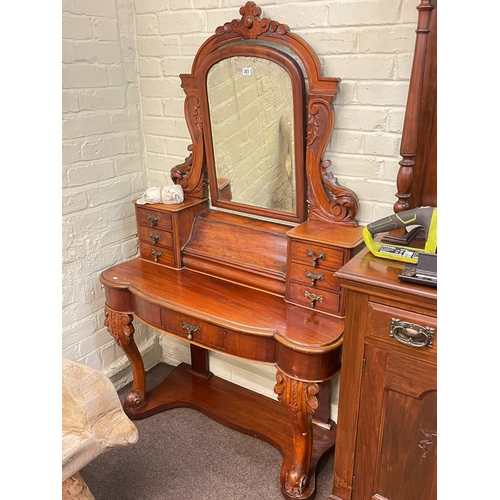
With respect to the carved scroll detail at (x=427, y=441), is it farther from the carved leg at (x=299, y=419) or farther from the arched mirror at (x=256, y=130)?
the arched mirror at (x=256, y=130)

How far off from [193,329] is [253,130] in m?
0.77

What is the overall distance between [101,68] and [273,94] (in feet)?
2.58

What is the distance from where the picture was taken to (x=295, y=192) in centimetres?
171

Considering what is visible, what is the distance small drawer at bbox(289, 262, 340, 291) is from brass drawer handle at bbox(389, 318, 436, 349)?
345 millimetres

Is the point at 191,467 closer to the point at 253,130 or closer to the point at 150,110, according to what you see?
the point at 253,130

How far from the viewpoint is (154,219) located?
76.4 inches

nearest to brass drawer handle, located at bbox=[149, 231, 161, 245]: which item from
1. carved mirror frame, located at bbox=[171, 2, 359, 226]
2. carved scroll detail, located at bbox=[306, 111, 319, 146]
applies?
carved mirror frame, located at bbox=[171, 2, 359, 226]

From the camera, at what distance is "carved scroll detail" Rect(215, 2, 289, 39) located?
1.58 meters

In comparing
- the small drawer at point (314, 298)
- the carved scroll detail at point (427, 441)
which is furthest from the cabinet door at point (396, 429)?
the small drawer at point (314, 298)

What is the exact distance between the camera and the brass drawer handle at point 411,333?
3.76 feet

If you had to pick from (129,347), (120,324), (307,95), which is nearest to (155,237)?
(120,324)

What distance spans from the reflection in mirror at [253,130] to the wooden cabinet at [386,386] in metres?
0.54
